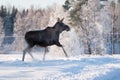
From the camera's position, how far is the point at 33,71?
43.2ft

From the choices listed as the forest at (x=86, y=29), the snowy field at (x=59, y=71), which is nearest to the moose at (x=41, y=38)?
the snowy field at (x=59, y=71)

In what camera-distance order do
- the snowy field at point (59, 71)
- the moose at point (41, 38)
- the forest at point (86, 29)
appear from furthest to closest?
the forest at point (86, 29)
the moose at point (41, 38)
the snowy field at point (59, 71)

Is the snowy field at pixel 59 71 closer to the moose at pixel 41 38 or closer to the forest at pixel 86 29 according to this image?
the moose at pixel 41 38

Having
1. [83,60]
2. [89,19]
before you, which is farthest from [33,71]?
[89,19]

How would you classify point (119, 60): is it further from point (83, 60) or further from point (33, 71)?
point (33, 71)

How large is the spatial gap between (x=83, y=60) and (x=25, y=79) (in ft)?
21.2

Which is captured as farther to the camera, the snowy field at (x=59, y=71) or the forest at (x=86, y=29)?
the forest at (x=86, y=29)

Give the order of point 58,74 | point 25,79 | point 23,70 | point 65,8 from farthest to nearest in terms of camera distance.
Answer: point 65,8, point 23,70, point 58,74, point 25,79

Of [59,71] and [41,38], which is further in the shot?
[41,38]

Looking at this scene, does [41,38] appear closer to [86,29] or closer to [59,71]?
[59,71]

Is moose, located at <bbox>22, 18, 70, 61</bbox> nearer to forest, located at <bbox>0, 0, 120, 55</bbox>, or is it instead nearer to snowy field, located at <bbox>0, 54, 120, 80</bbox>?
snowy field, located at <bbox>0, 54, 120, 80</bbox>

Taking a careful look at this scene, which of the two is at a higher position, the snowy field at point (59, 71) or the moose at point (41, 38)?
the moose at point (41, 38)

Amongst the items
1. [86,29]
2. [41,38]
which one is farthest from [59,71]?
[86,29]

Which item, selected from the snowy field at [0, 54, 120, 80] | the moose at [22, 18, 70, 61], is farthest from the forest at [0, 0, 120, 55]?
the snowy field at [0, 54, 120, 80]
